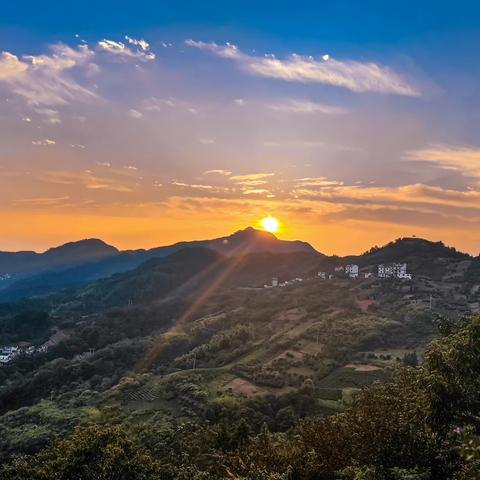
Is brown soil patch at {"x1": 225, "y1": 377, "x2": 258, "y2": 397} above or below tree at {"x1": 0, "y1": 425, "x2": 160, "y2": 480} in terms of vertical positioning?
below

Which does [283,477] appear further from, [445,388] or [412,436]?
[445,388]

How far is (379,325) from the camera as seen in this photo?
142375 mm

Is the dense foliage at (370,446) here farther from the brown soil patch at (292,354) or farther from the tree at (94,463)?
the brown soil patch at (292,354)

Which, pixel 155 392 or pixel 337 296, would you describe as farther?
pixel 337 296

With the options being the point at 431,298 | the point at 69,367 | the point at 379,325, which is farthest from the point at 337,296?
the point at 69,367

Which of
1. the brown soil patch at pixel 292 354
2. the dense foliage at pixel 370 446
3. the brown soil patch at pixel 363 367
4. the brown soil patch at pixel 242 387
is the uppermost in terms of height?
the dense foliage at pixel 370 446

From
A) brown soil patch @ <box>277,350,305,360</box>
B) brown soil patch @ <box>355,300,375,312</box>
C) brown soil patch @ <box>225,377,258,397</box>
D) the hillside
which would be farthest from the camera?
brown soil patch @ <box>355,300,375,312</box>

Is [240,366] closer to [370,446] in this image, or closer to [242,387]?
[242,387]

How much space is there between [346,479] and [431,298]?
163 m

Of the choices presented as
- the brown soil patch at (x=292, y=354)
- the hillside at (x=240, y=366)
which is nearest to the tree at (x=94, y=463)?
the hillside at (x=240, y=366)

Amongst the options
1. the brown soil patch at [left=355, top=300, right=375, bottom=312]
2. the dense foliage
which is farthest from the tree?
the brown soil patch at [left=355, top=300, right=375, bottom=312]

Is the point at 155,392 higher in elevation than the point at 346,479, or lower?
lower

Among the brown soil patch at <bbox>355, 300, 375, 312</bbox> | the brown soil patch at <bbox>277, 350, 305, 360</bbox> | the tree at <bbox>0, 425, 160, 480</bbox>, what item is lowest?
the brown soil patch at <bbox>277, 350, 305, 360</bbox>

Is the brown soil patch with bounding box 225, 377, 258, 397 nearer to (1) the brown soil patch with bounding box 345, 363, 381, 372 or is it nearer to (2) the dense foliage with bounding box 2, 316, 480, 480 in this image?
(1) the brown soil patch with bounding box 345, 363, 381, 372
